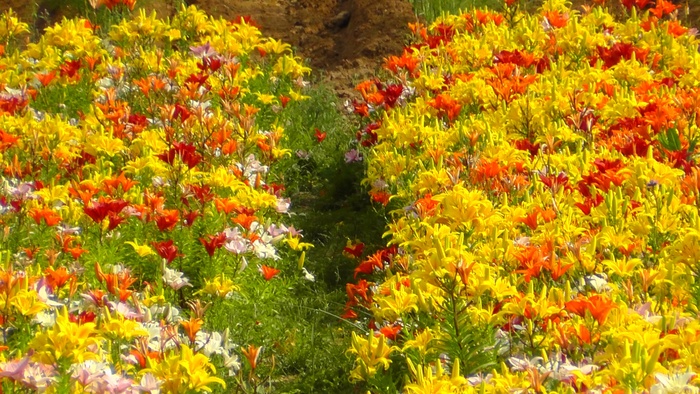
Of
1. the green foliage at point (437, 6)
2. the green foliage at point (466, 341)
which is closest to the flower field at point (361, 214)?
the green foliage at point (466, 341)

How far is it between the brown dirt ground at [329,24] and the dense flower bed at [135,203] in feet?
3.32

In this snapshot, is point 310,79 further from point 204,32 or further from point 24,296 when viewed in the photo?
point 24,296

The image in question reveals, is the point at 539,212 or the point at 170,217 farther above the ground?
the point at 539,212

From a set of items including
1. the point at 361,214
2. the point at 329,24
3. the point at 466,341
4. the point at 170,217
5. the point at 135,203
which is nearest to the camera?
the point at 466,341

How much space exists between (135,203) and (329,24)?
4807mm

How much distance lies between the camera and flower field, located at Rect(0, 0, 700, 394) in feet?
9.87

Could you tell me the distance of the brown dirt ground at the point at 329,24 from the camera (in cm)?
833

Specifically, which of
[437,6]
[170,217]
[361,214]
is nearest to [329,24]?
[437,6]

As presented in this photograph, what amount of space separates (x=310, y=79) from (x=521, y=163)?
13.1ft

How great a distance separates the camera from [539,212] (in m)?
3.80

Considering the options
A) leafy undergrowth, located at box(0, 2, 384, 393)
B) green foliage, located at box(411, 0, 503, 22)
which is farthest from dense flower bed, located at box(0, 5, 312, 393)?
green foliage, located at box(411, 0, 503, 22)

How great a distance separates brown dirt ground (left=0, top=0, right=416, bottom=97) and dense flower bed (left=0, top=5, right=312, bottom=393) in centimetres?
101

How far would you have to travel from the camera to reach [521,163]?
4.56 metres

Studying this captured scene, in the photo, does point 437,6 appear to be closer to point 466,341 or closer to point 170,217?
point 170,217
